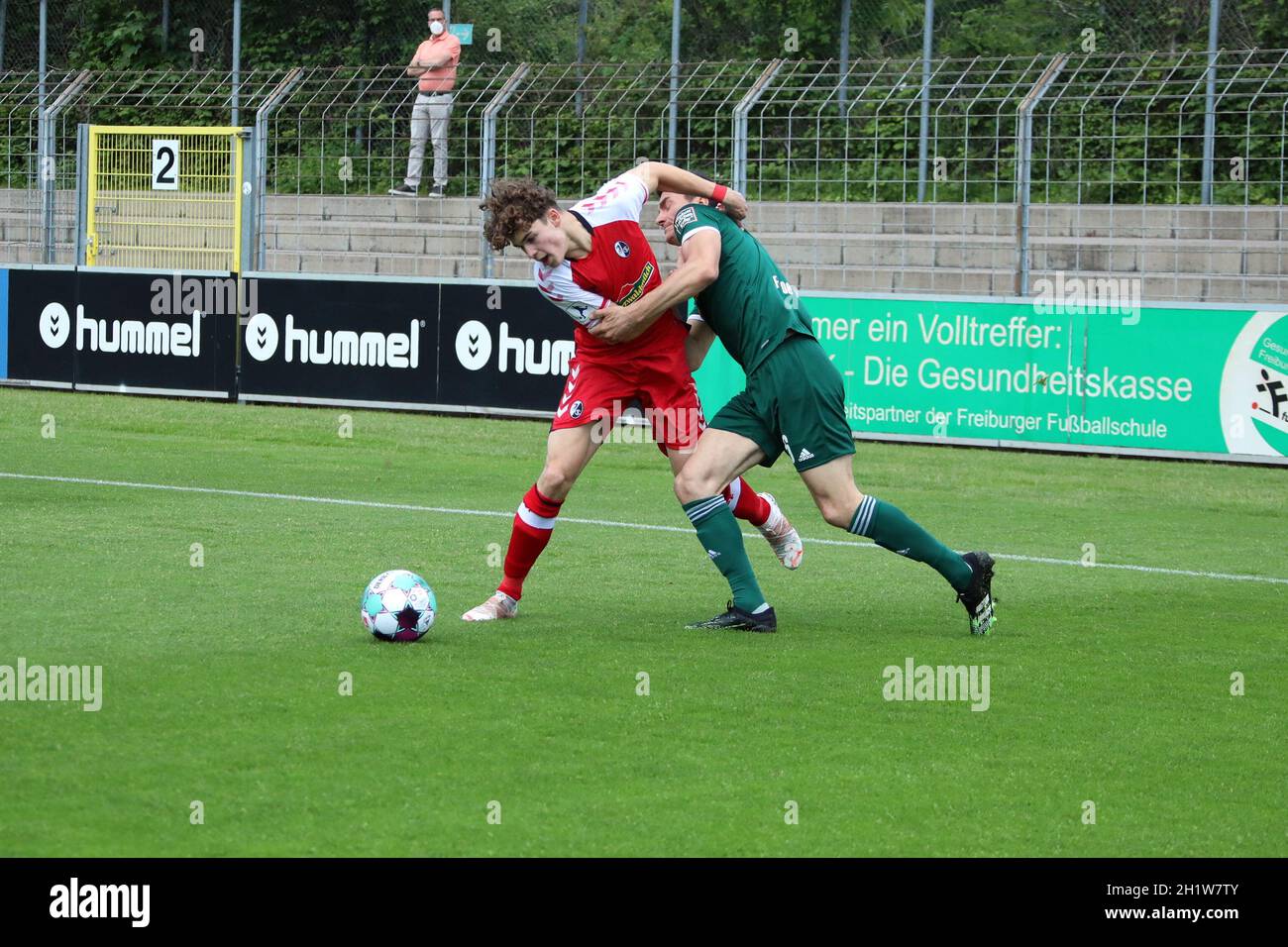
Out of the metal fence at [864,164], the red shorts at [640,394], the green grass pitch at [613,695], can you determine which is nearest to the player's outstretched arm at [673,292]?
the red shorts at [640,394]

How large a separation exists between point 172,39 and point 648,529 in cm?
2523

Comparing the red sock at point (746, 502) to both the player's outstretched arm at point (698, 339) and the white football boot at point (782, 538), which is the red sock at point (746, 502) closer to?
the white football boot at point (782, 538)

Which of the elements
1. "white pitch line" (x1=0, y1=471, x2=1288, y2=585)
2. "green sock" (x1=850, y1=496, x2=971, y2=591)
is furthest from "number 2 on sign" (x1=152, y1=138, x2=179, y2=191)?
"green sock" (x1=850, y1=496, x2=971, y2=591)

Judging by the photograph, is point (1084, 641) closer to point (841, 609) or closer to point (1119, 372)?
point (841, 609)

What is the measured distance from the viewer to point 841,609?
8.62 m

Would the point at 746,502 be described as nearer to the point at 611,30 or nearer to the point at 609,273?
the point at 609,273

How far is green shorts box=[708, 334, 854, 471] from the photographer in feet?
25.3

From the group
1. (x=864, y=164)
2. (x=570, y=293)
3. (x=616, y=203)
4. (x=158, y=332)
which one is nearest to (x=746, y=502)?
(x=570, y=293)

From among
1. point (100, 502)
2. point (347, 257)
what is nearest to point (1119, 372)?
point (100, 502)

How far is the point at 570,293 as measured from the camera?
308 inches

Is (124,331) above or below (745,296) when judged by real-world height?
above

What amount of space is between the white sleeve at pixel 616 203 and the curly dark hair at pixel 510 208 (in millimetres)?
432

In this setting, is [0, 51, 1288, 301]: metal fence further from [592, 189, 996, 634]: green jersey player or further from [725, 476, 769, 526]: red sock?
[592, 189, 996, 634]: green jersey player

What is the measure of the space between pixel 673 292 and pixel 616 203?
60cm
